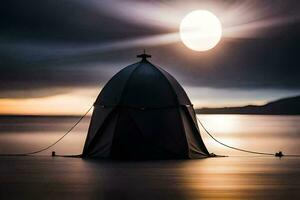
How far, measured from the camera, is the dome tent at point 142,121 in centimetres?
2523

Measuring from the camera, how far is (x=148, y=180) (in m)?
18.6

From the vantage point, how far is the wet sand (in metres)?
15.5

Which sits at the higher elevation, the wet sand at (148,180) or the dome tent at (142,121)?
the dome tent at (142,121)

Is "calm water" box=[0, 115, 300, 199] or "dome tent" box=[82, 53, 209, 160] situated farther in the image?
"dome tent" box=[82, 53, 209, 160]

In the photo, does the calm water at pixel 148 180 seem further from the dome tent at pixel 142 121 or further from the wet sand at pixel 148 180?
the dome tent at pixel 142 121

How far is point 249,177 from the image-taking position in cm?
1984

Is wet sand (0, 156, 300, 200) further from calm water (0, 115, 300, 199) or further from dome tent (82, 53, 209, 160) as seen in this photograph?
dome tent (82, 53, 209, 160)

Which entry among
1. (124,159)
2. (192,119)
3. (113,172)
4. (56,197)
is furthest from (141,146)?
(56,197)

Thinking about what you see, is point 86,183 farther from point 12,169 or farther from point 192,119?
point 192,119

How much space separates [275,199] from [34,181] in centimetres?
697

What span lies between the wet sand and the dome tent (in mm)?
1065

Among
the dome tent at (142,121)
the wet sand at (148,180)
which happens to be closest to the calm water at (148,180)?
the wet sand at (148,180)

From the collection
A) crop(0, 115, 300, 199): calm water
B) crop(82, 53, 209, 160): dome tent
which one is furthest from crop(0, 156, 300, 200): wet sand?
crop(82, 53, 209, 160): dome tent

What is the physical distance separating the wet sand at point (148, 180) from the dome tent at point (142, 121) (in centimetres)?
107
